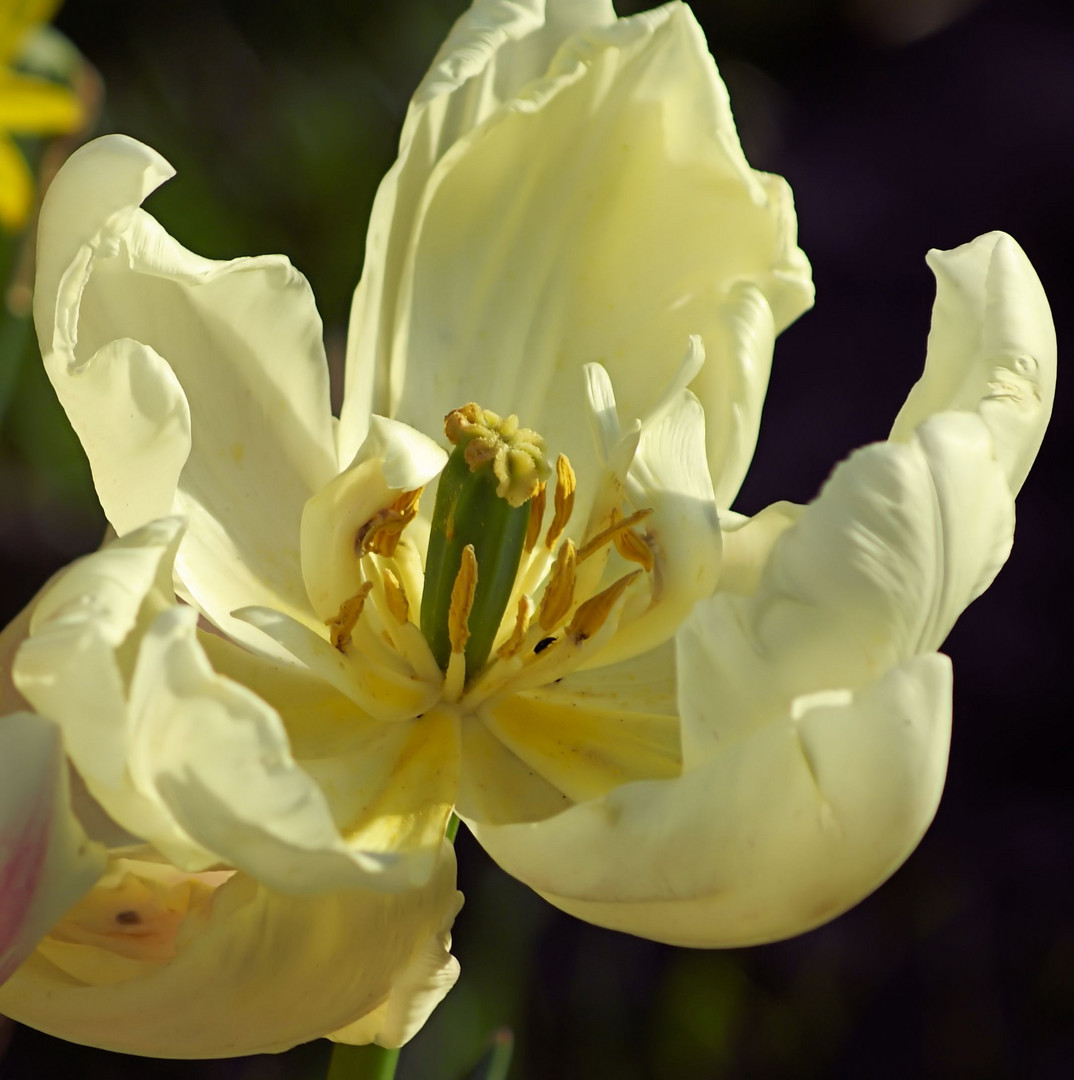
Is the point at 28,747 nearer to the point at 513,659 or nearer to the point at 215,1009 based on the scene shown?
the point at 215,1009

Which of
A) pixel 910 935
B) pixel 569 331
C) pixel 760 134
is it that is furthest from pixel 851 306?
pixel 569 331

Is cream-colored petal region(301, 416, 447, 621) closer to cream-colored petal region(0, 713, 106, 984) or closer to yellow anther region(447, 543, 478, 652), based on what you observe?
yellow anther region(447, 543, 478, 652)

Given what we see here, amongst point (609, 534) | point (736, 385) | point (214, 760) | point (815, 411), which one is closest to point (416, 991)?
point (214, 760)

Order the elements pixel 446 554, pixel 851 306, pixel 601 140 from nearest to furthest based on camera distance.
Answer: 1. pixel 446 554
2. pixel 601 140
3. pixel 851 306

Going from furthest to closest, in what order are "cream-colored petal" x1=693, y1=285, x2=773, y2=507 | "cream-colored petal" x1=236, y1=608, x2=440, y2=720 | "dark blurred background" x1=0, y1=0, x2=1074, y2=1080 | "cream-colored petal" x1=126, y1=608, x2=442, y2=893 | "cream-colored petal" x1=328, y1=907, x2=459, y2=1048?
1. "dark blurred background" x1=0, y1=0, x2=1074, y2=1080
2. "cream-colored petal" x1=693, y1=285, x2=773, y2=507
3. "cream-colored petal" x1=236, y1=608, x2=440, y2=720
4. "cream-colored petal" x1=328, y1=907, x2=459, y2=1048
5. "cream-colored petal" x1=126, y1=608, x2=442, y2=893

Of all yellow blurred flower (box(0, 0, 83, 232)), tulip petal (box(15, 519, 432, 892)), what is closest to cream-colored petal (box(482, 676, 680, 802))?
tulip petal (box(15, 519, 432, 892))

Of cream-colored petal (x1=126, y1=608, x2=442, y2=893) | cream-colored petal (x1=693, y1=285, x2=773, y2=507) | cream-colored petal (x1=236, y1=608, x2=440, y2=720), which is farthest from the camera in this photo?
cream-colored petal (x1=693, y1=285, x2=773, y2=507)

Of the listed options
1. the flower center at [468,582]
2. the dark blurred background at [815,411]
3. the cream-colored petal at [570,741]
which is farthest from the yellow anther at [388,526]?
the dark blurred background at [815,411]
